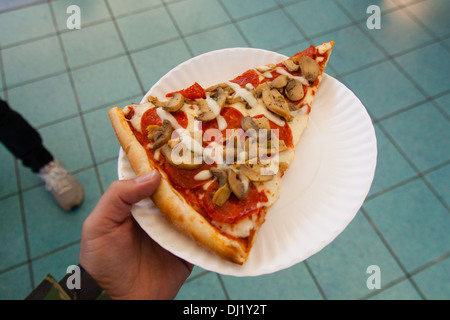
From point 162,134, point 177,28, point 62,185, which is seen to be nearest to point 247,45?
point 177,28

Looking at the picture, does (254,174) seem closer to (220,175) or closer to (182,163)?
(220,175)

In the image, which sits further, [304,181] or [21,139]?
[21,139]

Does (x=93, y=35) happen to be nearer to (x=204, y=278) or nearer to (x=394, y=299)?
(x=204, y=278)

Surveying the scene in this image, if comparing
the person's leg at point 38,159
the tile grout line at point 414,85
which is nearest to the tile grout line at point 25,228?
the person's leg at point 38,159

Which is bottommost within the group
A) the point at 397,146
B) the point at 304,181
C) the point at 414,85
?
the point at 397,146

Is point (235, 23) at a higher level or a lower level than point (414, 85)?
higher
